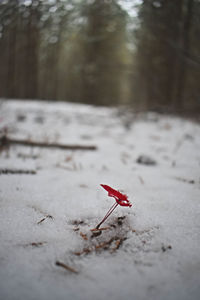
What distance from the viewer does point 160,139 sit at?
8.66 ft

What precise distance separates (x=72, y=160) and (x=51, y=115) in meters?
2.57

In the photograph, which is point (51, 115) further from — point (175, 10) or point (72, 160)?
point (175, 10)

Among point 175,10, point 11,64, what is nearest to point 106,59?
point 11,64

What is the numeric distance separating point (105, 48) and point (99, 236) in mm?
13149

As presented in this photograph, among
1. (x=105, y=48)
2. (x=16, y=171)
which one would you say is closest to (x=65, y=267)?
(x=16, y=171)

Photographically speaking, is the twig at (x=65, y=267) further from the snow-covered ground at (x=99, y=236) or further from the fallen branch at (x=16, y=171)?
the fallen branch at (x=16, y=171)

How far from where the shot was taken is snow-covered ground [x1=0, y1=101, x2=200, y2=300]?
49 cm

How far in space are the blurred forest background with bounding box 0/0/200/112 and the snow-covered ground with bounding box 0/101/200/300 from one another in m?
1.37

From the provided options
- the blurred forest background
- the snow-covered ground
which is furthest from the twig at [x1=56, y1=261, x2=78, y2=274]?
the blurred forest background

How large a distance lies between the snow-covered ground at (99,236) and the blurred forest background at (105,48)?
137cm

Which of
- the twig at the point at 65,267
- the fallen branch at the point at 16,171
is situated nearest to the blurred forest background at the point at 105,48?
the fallen branch at the point at 16,171

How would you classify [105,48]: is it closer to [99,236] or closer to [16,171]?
[16,171]

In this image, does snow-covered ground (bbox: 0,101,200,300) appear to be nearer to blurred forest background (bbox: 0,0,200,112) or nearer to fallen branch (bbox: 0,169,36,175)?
fallen branch (bbox: 0,169,36,175)

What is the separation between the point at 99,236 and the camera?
0.70 meters
